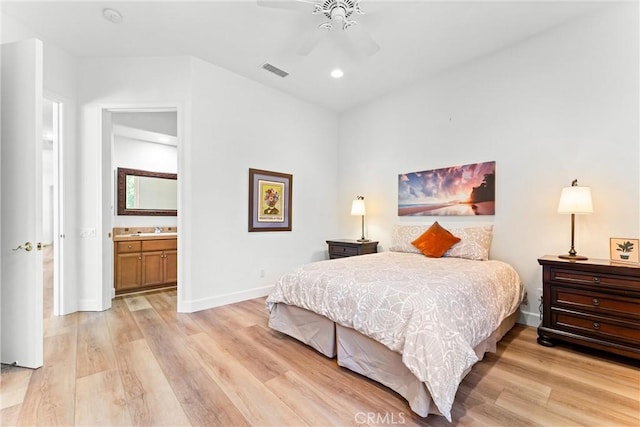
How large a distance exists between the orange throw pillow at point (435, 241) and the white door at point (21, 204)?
11.8 feet

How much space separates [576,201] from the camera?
2.45 meters

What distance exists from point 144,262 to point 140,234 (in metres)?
0.60

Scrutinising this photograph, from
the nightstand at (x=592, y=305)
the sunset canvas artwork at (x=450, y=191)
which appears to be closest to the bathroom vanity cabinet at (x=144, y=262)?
the sunset canvas artwork at (x=450, y=191)

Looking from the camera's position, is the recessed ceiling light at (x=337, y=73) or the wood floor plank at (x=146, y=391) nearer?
the wood floor plank at (x=146, y=391)

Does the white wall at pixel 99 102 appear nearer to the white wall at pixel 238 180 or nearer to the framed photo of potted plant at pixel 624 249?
the white wall at pixel 238 180

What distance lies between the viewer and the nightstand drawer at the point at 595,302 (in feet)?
6.97

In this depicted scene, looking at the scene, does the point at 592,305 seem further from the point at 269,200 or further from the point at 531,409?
the point at 269,200

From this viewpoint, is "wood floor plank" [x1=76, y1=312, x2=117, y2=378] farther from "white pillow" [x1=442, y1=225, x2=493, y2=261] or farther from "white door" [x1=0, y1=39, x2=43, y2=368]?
"white pillow" [x1=442, y1=225, x2=493, y2=261]

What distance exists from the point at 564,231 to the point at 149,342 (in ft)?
13.4

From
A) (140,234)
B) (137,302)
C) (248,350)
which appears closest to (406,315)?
(248,350)

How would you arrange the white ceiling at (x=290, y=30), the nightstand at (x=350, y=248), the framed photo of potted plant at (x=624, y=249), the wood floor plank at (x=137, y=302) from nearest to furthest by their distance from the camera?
the framed photo of potted plant at (x=624, y=249), the white ceiling at (x=290, y=30), the wood floor plank at (x=137, y=302), the nightstand at (x=350, y=248)

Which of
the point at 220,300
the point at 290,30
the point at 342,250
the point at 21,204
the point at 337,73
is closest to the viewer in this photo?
the point at 21,204

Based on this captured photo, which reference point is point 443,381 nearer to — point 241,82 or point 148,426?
point 148,426

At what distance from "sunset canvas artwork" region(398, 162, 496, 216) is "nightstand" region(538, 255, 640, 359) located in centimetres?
99
